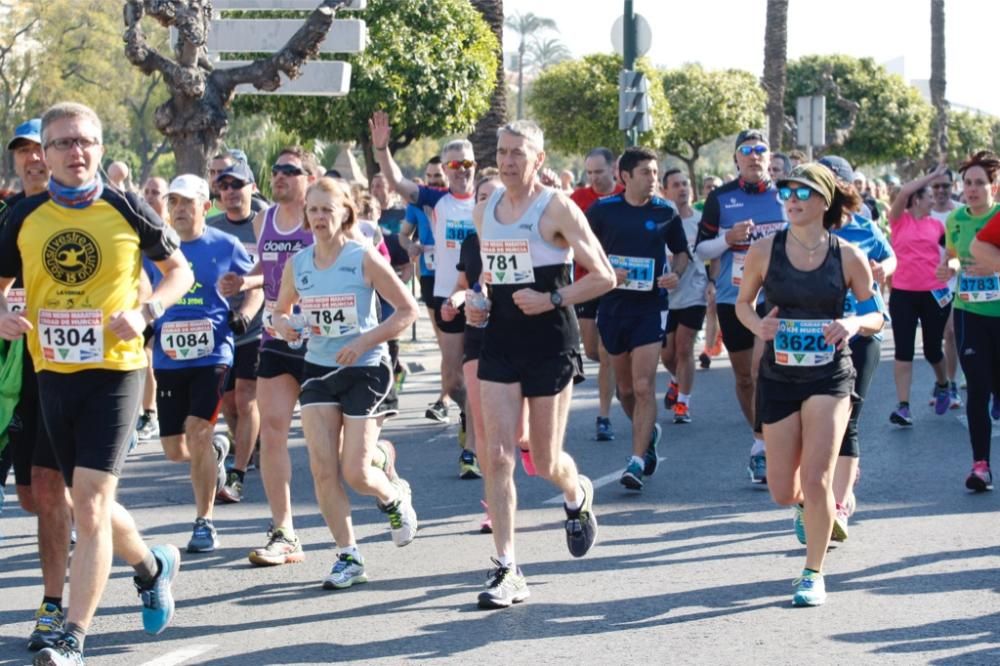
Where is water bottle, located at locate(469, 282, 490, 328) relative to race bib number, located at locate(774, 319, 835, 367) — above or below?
above

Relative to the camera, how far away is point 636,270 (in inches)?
407

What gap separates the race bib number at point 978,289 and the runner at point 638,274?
68.3 inches

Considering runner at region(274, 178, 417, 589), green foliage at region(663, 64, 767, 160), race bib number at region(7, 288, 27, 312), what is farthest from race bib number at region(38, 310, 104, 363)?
green foliage at region(663, 64, 767, 160)

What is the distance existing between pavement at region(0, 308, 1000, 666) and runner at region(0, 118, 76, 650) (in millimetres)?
212

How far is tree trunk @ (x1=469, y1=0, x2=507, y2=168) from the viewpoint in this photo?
69.3 feet

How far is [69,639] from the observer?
225 inches

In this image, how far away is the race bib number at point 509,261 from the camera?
23.4ft

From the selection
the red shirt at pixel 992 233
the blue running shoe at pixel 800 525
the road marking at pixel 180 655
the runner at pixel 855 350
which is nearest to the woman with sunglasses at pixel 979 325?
the runner at pixel 855 350

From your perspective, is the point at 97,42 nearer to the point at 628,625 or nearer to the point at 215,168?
the point at 215,168

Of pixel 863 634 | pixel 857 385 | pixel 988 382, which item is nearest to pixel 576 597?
pixel 863 634

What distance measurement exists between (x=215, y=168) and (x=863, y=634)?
598 cm

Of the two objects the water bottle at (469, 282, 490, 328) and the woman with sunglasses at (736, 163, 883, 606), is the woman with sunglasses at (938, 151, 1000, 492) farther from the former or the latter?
the water bottle at (469, 282, 490, 328)

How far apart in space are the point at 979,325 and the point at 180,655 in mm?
5693

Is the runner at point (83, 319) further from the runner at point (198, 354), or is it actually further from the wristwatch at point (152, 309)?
the runner at point (198, 354)
